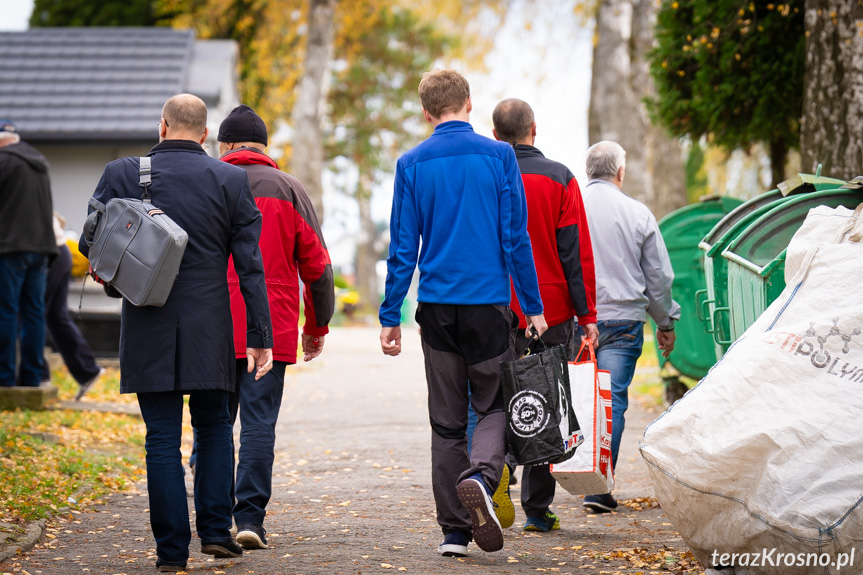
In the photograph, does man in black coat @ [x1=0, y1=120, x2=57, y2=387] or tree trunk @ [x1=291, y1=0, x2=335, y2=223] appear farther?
tree trunk @ [x1=291, y1=0, x2=335, y2=223]

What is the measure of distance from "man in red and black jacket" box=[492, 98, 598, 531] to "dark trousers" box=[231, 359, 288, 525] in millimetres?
1293

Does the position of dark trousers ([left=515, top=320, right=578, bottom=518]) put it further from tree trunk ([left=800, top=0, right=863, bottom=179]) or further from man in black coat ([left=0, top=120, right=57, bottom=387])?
man in black coat ([left=0, top=120, right=57, bottom=387])

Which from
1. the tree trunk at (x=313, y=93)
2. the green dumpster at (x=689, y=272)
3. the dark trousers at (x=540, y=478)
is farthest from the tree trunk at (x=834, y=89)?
the tree trunk at (x=313, y=93)

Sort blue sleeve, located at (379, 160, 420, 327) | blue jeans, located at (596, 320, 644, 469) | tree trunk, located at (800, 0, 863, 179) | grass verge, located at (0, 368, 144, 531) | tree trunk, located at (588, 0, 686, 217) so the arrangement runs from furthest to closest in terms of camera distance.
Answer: tree trunk, located at (588, 0, 686, 217), tree trunk, located at (800, 0, 863, 179), blue jeans, located at (596, 320, 644, 469), grass verge, located at (0, 368, 144, 531), blue sleeve, located at (379, 160, 420, 327)

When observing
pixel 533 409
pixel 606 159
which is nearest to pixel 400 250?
pixel 533 409

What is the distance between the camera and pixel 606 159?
615 centimetres

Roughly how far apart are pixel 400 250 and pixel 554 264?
997 mm

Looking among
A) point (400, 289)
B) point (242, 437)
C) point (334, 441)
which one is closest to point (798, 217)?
point (400, 289)

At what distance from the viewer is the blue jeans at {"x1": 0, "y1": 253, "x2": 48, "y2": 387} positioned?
29.5 feet

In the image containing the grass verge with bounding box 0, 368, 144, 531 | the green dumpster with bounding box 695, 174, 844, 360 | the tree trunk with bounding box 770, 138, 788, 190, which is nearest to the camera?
the grass verge with bounding box 0, 368, 144, 531

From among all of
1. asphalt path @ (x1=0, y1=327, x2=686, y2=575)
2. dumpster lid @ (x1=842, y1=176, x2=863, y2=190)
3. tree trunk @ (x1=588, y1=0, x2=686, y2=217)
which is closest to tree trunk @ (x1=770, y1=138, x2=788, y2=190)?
asphalt path @ (x1=0, y1=327, x2=686, y2=575)

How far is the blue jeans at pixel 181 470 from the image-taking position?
4.35 m

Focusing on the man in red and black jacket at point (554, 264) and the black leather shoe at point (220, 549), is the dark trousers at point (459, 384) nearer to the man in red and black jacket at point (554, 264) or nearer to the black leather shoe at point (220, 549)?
the man in red and black jacket at point (554, 264)

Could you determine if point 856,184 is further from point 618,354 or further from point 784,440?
point 784,440
